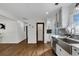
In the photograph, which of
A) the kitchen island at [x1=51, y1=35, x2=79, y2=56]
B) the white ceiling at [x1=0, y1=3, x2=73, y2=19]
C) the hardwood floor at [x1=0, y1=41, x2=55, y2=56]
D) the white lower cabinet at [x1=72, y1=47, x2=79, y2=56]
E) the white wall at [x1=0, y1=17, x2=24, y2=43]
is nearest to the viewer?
the white lower cabinet at [x1=72, y1=47, x2=79, y2=56]

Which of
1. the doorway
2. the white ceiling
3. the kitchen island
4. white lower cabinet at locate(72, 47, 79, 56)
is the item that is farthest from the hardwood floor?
the doorway

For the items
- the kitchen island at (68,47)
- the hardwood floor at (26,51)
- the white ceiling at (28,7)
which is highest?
the white ceiling at (28,7)

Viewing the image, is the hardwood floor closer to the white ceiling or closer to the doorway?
the white ceiling

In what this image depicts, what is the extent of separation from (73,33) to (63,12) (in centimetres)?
84

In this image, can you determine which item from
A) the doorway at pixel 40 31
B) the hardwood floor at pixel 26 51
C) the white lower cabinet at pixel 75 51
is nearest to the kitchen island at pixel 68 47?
the white lower cabinet at pixel 75 51

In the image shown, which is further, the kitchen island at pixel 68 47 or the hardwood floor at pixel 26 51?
the hardwood floor at pixel 26 51

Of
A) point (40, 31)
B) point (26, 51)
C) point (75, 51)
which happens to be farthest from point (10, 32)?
point (75, 51)

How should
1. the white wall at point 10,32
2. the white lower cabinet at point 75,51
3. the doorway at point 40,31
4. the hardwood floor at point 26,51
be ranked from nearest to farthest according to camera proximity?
1. the white lower cabinet at point 75,51
2. the hardwood floor at point 26,51
3. the white wall at point 10,32
4. the doorway at point 40,31

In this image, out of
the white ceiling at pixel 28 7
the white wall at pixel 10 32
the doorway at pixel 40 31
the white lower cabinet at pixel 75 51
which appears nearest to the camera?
the white lower cabinet at pixel 75 51

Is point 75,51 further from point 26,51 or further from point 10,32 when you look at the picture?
point 10,32

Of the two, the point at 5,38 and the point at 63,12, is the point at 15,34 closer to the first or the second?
the point at 5,38

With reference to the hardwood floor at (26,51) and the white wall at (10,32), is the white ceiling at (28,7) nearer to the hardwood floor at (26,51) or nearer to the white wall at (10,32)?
the hardwood floor at (26,51)

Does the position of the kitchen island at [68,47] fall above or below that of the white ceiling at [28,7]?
below

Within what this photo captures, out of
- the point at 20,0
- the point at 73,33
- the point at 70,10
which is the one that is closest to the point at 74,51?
the point at 20,0
